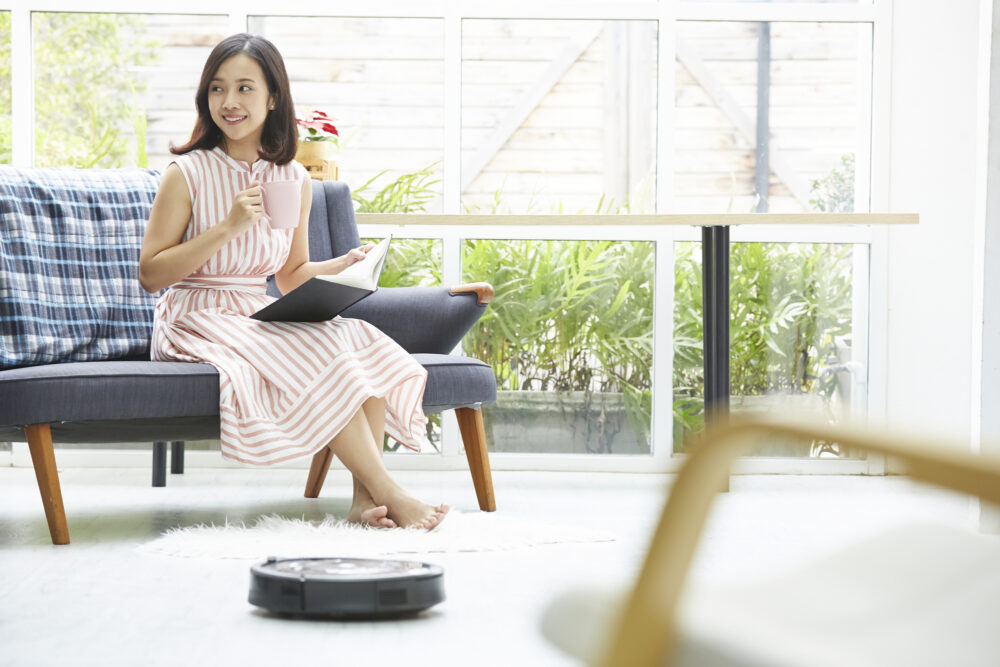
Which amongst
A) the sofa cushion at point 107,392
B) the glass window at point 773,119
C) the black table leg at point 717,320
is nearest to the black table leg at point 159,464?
the sofa cushion at point 107,392

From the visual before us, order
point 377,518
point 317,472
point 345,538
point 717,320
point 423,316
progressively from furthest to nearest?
point 717,320
point 317,472
point 423,316
point 377,518
point 345,538

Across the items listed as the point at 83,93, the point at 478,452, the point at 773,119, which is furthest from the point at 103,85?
the point at 773,119

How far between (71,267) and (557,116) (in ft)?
5.69

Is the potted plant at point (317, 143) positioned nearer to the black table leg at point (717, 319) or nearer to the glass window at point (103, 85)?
the glass window at point (103, 85)

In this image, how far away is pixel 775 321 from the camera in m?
3.71

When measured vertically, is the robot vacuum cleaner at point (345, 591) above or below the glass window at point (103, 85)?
below

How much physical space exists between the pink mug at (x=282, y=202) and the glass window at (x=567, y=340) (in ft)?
4.45

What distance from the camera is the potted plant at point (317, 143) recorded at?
3.35m

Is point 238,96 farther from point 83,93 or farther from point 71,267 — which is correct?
point 83,93

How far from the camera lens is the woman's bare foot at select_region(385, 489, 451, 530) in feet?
7.76

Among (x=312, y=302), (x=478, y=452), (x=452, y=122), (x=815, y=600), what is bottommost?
(x=478, y=452)

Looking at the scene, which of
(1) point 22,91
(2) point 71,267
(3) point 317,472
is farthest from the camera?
(1) point 22,91

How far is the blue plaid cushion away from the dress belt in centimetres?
25

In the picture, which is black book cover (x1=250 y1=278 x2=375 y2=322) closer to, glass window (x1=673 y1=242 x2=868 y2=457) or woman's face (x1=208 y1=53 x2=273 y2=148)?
woman's face (x1=208 y1=53 x2=273 y2=148)
